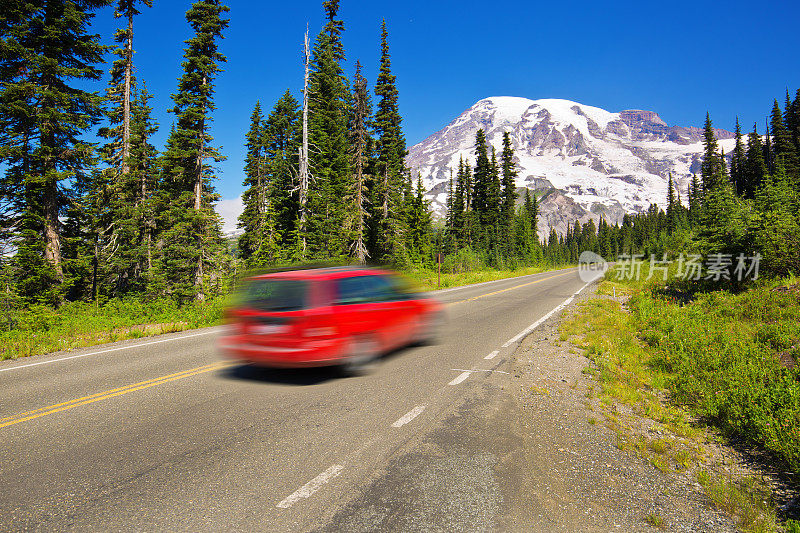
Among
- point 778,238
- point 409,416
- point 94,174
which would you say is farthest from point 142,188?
point 778,238

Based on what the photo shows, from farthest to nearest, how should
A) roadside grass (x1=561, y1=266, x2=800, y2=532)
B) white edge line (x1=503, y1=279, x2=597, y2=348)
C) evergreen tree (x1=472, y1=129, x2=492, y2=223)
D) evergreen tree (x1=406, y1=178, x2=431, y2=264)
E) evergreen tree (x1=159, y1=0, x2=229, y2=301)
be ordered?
1. evergreen tree (x1=472, y1=129, x2=492, y2=223)
2. evergreen tree (x1=406, y1=178, x2=431, y2=264)
3. evergreen tree (x1=159, y1=0, x2=229, y2=301)
4. white edge line (x1=503, y1=279, x2=597, y2=348)
5. roadside grass (x1=561, y1=266, x2=800, y2=532)

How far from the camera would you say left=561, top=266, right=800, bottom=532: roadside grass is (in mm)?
3719

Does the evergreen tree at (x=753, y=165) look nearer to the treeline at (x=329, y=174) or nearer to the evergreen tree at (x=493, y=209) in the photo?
the evergreen tree at (x=493, y=209)

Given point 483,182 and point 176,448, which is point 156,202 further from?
point 483,182

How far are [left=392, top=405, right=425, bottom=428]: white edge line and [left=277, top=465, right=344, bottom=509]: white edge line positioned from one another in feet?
3.59

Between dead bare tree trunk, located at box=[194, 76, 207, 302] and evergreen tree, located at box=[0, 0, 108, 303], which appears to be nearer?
evergreen tree, located at box=[0, 0, 108, 303]

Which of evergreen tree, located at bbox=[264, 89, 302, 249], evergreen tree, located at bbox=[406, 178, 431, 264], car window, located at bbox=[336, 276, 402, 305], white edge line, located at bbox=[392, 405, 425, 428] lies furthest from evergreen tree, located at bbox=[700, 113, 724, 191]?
white edge line, located at bbox=[392, 405, 425, 428]

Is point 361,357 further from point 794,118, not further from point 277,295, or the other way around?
point 794,118

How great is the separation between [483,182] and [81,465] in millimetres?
76204

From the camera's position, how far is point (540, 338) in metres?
9.39

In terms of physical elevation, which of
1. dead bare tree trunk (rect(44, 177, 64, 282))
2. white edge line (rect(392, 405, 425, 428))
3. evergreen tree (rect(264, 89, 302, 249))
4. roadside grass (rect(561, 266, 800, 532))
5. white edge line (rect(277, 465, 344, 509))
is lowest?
roadside grass (rect(561, 266, 800, 532))

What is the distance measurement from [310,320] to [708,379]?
21.1 ft

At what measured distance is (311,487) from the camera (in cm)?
315

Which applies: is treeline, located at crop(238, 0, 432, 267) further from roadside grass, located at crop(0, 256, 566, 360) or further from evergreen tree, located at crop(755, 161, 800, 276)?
evergreen tree, located at crop(755, 161, 800, 276)
